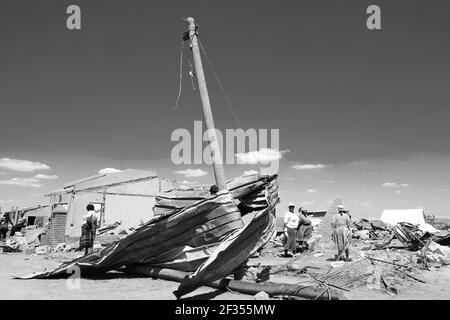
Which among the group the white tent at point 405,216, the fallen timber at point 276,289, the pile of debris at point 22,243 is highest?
the white tent at point 405,216

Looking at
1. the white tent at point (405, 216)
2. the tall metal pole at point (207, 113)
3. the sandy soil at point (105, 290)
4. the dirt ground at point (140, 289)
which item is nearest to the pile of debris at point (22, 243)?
the dirt ground at point (140, 289)

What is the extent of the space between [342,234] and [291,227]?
171cm

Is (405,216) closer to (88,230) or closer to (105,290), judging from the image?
(88,230)

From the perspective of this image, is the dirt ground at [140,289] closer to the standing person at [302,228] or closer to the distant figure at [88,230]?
the distant figure at [88,230]

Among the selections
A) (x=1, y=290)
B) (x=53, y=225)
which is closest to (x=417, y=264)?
(x=1, y=290)

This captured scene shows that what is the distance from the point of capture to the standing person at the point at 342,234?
9188 millimetres

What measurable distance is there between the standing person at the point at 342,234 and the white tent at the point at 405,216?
42.1ft

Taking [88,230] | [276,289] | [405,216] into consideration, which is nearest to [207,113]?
[276,289]

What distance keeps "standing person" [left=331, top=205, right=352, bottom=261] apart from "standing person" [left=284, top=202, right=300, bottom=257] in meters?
1.36

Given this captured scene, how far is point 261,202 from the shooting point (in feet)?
22.5

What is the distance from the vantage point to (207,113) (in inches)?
290

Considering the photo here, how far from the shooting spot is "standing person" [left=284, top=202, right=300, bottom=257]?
10.5 m

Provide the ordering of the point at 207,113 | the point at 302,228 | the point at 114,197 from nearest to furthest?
the point at 207,113 → the point at 302,228 → the point at 114,197

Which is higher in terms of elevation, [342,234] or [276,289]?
[342,234]
